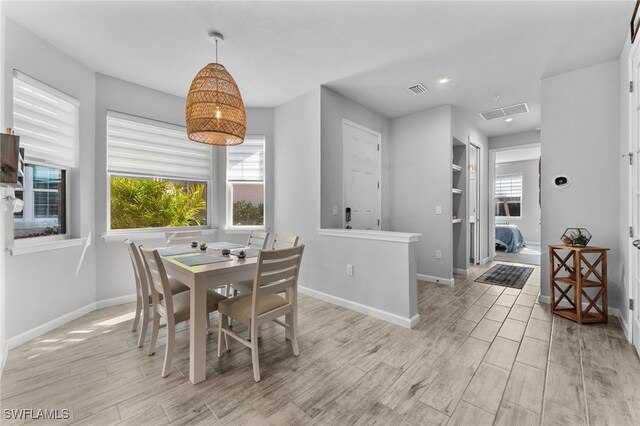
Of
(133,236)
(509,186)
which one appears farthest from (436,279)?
(509,186)

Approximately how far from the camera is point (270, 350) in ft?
7.52

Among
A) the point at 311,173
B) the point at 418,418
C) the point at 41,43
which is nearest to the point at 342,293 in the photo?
the point at 311,173

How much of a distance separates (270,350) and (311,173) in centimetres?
223

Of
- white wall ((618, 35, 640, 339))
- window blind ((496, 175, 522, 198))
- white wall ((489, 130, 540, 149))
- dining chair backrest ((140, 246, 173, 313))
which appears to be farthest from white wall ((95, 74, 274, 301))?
window blind ((496, 175, 522, 198))

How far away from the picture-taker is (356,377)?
194cm

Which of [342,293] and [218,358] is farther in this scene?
[342,293]

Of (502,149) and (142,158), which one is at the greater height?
(502,149)

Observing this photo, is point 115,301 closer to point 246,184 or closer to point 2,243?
point 2,243

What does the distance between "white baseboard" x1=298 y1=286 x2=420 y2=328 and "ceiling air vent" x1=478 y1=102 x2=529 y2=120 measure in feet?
11.7

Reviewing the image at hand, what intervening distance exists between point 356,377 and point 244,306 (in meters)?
0.95

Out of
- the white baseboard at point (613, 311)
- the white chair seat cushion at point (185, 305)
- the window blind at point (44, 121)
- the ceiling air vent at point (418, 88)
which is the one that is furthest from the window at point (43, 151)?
the white baseboard at point (613, 311)

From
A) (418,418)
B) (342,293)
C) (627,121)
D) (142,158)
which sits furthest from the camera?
(142,158)

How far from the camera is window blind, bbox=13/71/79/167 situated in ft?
8.05

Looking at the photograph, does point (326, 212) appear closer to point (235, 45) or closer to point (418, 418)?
point (235, 45)
